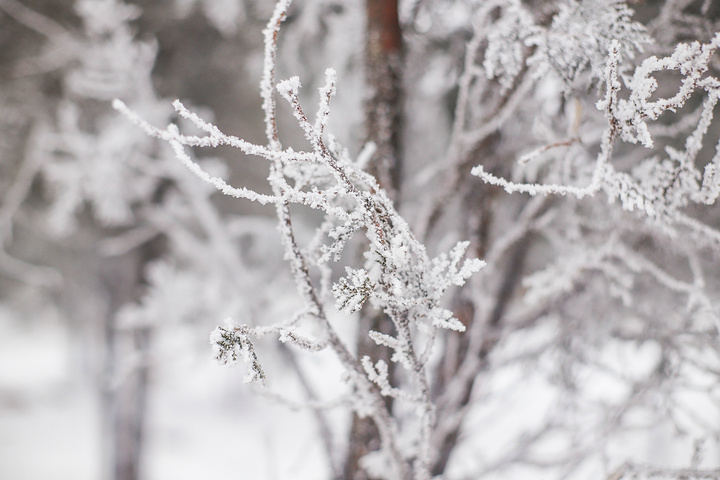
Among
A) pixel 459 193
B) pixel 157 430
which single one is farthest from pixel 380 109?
pixel 157 430

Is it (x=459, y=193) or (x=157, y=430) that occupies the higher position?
(x=157, y=430)

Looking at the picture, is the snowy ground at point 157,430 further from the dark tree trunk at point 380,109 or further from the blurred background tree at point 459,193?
the dark tree trunk at point 380,109

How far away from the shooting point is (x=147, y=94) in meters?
2.55

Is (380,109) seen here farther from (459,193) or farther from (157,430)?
(157,430)

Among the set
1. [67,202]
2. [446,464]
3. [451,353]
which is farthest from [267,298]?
[67,202]

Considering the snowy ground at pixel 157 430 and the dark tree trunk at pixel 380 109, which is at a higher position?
the snowy ground at pixel 157 430

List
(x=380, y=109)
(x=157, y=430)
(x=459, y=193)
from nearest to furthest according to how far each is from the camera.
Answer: (x=380, y=109) → (x=459, y=193) → (x=157, y=430)

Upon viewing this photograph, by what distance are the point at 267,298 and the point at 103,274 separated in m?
3.63

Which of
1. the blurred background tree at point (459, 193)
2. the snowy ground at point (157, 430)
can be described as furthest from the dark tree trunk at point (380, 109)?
the snowy ground at point (157, 430)

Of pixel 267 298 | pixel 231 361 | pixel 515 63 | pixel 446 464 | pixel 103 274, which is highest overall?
pixel 103 274

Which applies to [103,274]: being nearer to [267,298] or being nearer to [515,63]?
[267,298]

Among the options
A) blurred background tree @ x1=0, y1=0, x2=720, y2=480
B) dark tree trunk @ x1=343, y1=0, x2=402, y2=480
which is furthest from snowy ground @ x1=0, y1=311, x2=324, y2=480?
dark tree trunk @ x1=343, y1=0, x2=402, y2=480

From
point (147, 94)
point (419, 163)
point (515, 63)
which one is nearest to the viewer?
point (515, 63)

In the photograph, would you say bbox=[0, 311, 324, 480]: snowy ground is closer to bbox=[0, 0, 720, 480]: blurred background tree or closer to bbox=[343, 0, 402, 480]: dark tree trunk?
bbox=[0, 0, 720, 480]: blurred background tree
